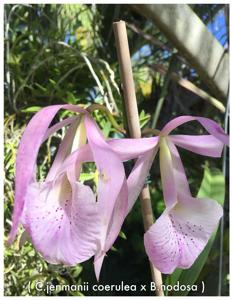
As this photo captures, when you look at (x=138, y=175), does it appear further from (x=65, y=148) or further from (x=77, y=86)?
(x=77, y=86)

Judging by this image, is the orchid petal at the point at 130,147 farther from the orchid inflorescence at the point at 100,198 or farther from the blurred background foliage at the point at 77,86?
the blurred background foliage at the point at 77,86

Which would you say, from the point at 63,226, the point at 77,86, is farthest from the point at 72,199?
the point at 77,86

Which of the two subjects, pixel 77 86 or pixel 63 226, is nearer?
pixel 63 226

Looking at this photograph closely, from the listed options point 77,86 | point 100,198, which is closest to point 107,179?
point 100,198

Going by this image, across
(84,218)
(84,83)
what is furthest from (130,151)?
(84,83)

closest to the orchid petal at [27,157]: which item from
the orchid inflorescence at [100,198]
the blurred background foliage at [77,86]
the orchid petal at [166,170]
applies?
the orchid inflorescence at [100,198]

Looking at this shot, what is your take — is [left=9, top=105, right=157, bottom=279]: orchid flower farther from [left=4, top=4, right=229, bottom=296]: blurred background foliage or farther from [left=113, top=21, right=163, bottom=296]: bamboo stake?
[left=4, top=4, right=229, bottom=296]: blurred background foliage

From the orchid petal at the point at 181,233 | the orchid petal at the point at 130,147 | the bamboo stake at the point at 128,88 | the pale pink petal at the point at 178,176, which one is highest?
the bamboo stake at the point at 128,88

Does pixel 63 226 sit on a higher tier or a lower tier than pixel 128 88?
lower
